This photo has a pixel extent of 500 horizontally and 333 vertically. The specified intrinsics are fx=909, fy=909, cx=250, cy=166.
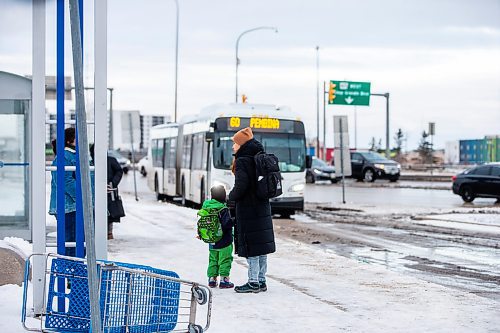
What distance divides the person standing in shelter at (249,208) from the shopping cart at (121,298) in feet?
9.27

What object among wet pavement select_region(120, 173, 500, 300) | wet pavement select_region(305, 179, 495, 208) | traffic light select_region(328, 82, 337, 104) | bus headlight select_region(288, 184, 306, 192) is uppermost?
traffic light select_region(328, 82, 337, 104)

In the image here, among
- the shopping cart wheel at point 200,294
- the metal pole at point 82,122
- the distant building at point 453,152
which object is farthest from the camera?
the distant building at point 453,152

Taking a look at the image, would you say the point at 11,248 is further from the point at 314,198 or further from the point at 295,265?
the point at 314,198

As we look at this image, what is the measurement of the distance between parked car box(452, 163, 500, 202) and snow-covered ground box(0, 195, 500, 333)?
59.0 ft

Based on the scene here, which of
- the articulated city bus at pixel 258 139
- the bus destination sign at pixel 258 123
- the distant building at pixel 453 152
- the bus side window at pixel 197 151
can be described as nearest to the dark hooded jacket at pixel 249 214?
the articulated city bus at pixel 258 139

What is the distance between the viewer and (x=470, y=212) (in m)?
26.2

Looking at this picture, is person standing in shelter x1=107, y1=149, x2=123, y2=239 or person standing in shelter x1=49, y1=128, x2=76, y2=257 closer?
person standing in shelter x1=49, y1=128, x2=76, y2=257

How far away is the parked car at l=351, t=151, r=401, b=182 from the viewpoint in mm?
50737

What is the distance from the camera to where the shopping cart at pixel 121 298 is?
6527mm

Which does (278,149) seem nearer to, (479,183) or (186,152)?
(186,152)

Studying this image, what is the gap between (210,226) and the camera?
1030 centimetres

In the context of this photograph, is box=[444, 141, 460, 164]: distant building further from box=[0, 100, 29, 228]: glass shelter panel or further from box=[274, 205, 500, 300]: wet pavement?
box=[0, 100, 29, 228]: glass shelter panel

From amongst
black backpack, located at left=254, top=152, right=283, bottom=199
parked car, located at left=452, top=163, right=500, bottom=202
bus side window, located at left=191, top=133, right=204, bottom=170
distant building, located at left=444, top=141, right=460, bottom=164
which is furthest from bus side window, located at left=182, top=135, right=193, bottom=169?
distant building, located at left=444, top=141, right=460, bottom=164

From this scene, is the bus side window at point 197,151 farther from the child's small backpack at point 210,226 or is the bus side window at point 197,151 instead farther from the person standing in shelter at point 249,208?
the person standing in shelter at point 249,208
